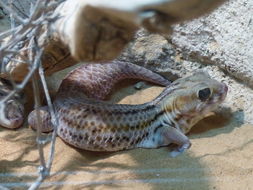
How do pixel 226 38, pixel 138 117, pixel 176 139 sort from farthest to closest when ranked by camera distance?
pixel 226 38 < pixel 138 117 < pixel 176 139

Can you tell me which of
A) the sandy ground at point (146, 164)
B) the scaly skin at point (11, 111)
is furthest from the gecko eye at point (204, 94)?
the scaly skin at point (11, 111)

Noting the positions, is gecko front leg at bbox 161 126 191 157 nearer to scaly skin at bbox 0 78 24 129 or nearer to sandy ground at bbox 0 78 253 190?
sandy ground at bbox 0 78 253 190

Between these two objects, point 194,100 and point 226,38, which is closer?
point 194,100

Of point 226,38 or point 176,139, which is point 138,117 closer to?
point 176,139

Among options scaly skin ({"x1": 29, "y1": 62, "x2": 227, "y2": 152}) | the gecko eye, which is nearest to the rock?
scaly skin ({"x1": 29, "y1": 62, "x2": 227, "y2": 152})

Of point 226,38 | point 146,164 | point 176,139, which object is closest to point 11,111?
point 146,164

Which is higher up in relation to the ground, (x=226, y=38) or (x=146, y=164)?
(x=226, y=38)

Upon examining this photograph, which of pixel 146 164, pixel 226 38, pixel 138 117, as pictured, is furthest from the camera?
pixel 226 38

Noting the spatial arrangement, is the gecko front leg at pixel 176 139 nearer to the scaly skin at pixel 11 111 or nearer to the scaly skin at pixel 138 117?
the scaly skin at pixel 138 117
